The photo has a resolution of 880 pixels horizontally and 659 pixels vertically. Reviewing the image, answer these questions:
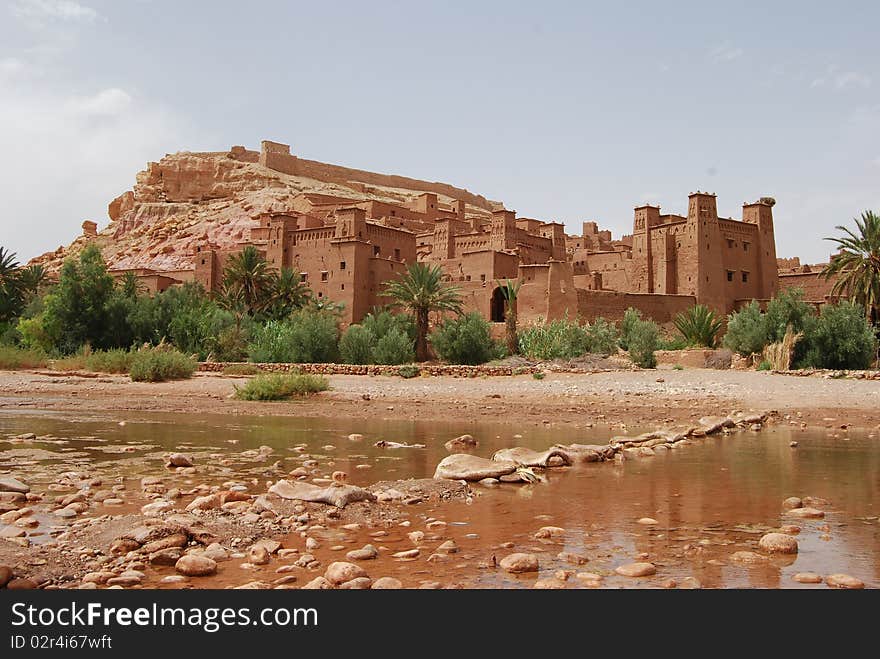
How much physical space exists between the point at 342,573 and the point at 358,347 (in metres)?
25.7

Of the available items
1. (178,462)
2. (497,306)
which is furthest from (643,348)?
(178,462)

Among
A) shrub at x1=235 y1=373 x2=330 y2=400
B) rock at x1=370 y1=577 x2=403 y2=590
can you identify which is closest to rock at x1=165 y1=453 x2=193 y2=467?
rock at x1=370 y1=577 x2=403 y2=590

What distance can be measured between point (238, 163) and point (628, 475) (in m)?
76.2

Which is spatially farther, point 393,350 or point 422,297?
point 422,297

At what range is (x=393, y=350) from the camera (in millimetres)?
29266

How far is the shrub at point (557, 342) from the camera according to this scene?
1132 inches

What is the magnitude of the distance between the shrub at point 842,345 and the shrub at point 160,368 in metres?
20.8

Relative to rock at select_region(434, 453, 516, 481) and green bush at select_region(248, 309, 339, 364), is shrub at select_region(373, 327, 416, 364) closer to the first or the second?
green bush at select_region(248, 309, 339, 364)

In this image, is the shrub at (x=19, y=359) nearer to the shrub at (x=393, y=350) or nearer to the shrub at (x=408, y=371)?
the shrub at (x=393, y=350)

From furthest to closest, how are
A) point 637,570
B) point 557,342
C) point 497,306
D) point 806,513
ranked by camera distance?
point 497,306 → point 557,342 → point 806,513 → point 637,570

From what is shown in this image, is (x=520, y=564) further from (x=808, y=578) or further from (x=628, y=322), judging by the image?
(x=628, y=322)

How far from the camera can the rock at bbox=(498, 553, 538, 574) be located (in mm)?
4523
